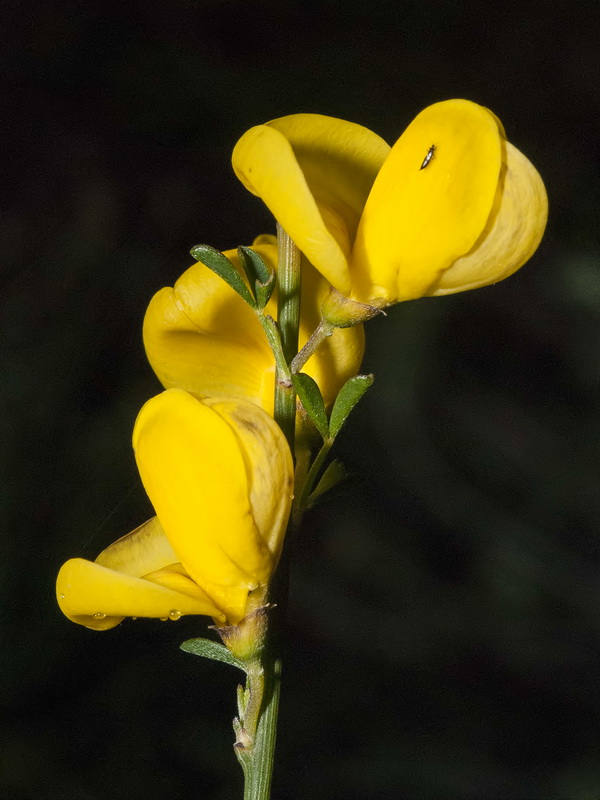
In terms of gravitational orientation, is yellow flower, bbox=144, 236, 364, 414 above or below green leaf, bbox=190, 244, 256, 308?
below

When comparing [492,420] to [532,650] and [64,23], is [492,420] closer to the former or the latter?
[532,650]

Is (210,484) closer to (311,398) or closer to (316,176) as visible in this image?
(311,398)

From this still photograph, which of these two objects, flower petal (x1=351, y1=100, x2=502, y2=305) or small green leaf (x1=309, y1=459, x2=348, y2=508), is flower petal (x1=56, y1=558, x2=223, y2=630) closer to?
small green leaf (x1=309, y1=459, x2=348, y2=508)

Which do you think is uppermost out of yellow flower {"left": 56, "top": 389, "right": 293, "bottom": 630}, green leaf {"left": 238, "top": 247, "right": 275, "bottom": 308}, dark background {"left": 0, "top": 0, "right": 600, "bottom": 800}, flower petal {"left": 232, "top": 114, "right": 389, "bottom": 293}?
flower petal {"left": 232, "top": 114, "right": 389, "bottom": 293}

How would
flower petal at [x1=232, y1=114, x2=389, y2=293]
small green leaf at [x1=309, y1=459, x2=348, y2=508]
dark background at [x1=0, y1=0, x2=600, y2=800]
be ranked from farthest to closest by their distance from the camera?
dark background at [x1=0, y1=0, x2=600, y2=800]
small green leaf at [x1=309, y1=459, x2=348, y2=508]
flower petal at [x1=232, y1=114, x2=389, y2=293]

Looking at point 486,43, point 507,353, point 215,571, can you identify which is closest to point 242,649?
point 215,571

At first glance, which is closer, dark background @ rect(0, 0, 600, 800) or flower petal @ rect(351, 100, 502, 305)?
flower petal @ rect(351, 100, 502, 305)

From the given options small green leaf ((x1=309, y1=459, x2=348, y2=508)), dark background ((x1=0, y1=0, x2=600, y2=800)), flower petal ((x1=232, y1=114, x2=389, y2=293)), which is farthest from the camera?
dark background ((x1=0, y1=0, x2=600, y2=800))

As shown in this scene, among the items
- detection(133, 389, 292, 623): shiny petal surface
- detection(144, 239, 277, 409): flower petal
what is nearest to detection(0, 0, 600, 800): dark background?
detection(144, 239, 277, 409): flower petal
